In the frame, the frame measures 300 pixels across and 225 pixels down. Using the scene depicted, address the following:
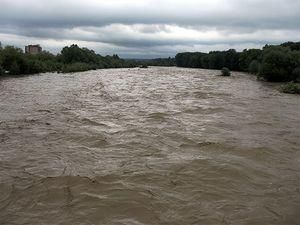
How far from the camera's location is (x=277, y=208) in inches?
339

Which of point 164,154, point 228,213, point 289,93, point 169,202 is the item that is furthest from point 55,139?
point 289,93

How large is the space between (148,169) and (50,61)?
87.6 metres

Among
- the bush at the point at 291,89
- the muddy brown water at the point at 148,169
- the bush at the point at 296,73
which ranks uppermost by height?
the bush at the point at 296,73

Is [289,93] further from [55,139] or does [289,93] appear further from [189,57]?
[189,57]

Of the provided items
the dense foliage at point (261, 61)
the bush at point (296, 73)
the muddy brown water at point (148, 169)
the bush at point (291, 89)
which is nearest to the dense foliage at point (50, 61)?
the dense foliage at point (261, 61)

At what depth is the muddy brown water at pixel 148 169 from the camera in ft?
27.1

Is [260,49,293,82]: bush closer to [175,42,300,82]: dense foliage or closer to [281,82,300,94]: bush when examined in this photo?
[175,42,300,82]: dense foliage

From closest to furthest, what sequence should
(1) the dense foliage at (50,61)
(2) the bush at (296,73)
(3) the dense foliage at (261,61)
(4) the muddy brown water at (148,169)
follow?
(4) the muddy brown water at (148,169), (2) the bush at (296,73), (3) the dense foliage at (261,61), (1) the dense foliage at (50,61)

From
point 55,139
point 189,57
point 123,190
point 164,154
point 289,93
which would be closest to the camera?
point 123,190

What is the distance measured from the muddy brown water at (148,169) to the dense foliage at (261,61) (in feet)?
115

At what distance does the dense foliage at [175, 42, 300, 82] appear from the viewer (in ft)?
178

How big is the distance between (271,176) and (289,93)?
1186 inches

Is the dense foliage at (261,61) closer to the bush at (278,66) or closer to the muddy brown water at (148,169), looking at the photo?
the bush at (278,66)

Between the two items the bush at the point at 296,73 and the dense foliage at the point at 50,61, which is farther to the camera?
the dense foliage at the point at 50,61
